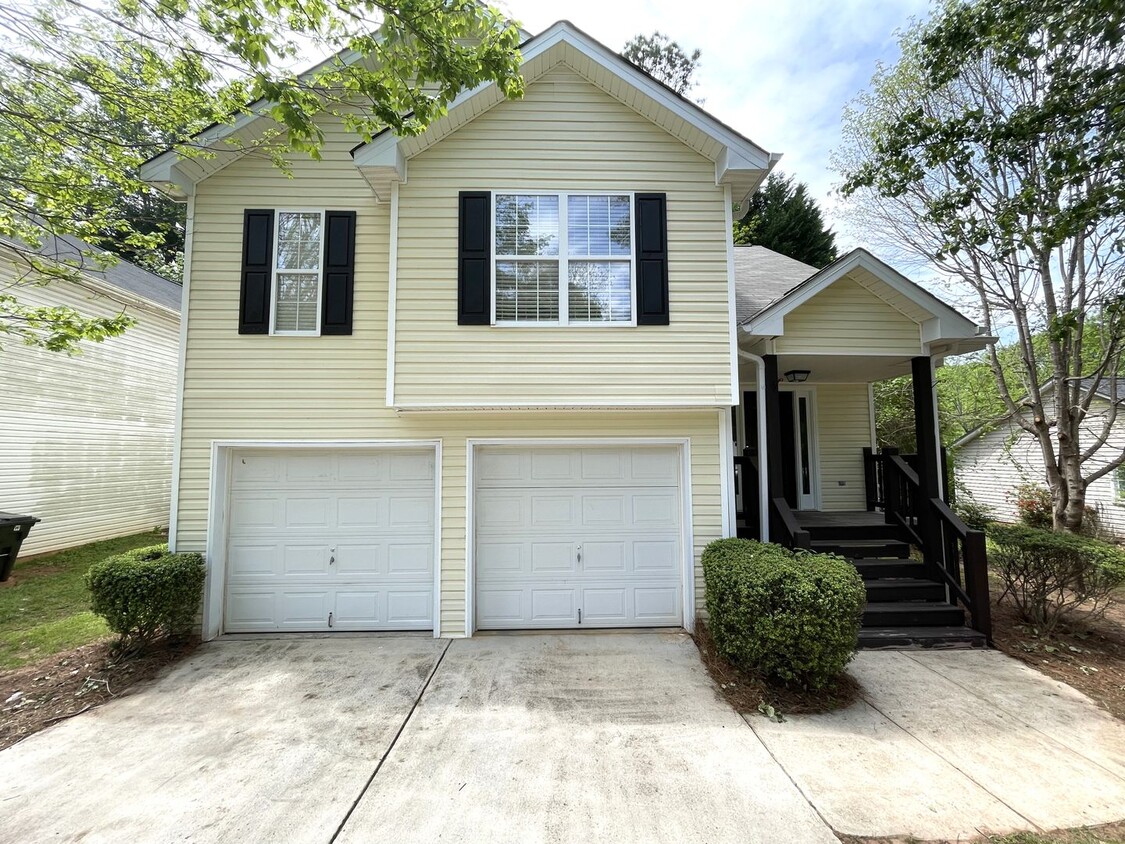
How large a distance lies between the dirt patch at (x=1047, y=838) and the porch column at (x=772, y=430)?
335 cm

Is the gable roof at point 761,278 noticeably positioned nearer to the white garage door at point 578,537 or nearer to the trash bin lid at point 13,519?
the white garage door at point 578,537

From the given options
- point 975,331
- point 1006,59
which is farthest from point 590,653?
point 1006,59

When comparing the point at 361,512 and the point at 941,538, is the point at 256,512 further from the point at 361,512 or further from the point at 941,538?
the point at 941,538

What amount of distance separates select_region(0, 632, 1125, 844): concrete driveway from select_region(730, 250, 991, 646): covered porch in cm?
73

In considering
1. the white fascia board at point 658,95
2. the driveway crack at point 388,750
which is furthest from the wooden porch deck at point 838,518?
the driveway crack at point 388,750

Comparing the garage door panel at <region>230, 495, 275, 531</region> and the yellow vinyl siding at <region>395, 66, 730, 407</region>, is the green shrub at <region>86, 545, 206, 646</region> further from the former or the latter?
the yellow vinyl siding at <region>395, 66, 730, 407</region>

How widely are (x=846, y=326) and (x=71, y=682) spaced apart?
9.22 metres

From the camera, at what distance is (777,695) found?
424 centimetres

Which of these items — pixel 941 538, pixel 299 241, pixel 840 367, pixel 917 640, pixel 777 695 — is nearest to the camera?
pixel 777 695

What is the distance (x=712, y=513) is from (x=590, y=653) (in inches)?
85.5

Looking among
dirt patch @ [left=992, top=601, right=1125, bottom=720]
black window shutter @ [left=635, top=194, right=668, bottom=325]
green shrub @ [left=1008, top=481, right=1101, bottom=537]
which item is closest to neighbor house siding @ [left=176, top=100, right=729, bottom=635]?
black window shutter @ [left=635, top=194, right=668, bottom=325]

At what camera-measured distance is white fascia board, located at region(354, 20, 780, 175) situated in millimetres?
5562

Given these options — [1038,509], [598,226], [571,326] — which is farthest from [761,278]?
[1038,509]

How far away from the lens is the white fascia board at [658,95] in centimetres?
556
